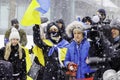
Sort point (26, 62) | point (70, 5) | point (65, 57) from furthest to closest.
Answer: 1. point (70, 5)
2. point (26, 62)
3. point (65, 57)

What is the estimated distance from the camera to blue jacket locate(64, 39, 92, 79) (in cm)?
746

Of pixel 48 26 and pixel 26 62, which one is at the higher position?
pixel 48 26

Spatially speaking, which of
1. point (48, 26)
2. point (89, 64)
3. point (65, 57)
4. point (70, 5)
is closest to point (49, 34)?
point (48, 26)

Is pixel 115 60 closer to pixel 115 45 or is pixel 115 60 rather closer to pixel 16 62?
pixel 115 45

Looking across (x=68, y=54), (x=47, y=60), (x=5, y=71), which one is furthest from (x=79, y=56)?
(x=5, y=71)

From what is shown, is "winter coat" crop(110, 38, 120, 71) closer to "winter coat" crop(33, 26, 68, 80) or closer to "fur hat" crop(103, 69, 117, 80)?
"fur hat" crop(103, 69, 117, 80)

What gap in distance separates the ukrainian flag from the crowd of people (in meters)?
0.12

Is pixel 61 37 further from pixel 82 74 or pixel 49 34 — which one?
pixel 82 74

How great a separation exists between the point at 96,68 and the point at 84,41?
601 mm

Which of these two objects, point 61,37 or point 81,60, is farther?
point 61,37

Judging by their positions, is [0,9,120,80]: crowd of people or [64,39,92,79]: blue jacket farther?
[64,39,92,79]: blue jacket


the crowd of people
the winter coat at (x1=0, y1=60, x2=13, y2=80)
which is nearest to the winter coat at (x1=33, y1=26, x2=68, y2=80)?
the crowd of people

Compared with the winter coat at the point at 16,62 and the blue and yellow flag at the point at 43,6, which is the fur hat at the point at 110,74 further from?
the winter coat at the point at 16,62

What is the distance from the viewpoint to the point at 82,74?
7.45 meters
